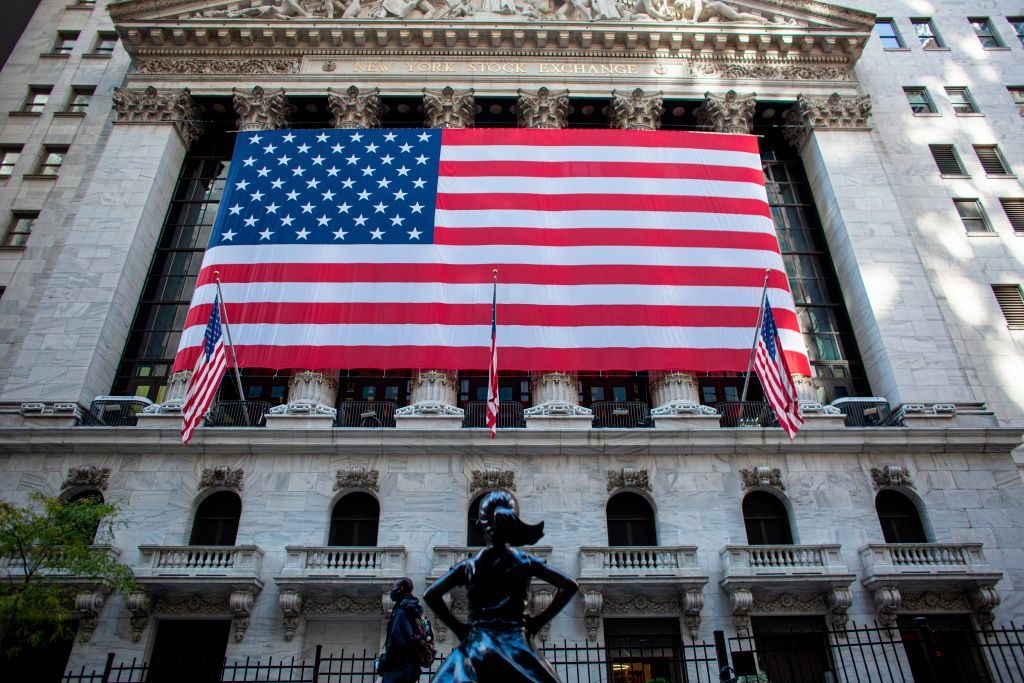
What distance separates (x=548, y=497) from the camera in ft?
72.2

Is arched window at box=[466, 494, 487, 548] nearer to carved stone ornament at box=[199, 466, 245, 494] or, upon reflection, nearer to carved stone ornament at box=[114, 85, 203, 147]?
carved stone ornament at box=[199, 466, 245, 494]

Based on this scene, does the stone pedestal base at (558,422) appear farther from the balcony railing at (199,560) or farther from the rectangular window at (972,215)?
the rectangular window at (972,215)

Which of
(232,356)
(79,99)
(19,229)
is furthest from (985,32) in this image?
(19,229)

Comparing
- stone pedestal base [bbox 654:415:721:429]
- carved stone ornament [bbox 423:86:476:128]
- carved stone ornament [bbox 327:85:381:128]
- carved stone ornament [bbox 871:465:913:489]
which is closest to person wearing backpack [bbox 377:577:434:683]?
stone pedestal base [bbox 654:415:721:429]

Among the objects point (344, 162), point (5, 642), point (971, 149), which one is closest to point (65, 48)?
point (344, 162)

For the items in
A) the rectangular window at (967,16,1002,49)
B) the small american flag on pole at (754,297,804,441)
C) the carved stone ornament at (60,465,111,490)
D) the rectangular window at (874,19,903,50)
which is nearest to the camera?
the small american flag on pole at (754,297,804,441)

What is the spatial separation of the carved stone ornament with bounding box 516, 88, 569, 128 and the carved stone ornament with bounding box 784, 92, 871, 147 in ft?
33.9

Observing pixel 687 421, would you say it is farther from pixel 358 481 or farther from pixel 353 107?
pixel 353 107

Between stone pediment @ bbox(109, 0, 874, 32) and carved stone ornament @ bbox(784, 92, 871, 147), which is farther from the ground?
stone pediment @ bbox(109, 0, 874, 32)

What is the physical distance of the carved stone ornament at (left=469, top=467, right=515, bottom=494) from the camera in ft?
72.4

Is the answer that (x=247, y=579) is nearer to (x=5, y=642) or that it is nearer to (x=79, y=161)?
(x=5, y=642)

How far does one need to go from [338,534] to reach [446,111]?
18262 millimetres

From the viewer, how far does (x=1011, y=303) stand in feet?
91.3

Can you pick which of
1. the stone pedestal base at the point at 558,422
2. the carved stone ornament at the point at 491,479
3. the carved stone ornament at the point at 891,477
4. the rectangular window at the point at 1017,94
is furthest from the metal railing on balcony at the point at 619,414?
the rectangular window at the point at 1017,94
